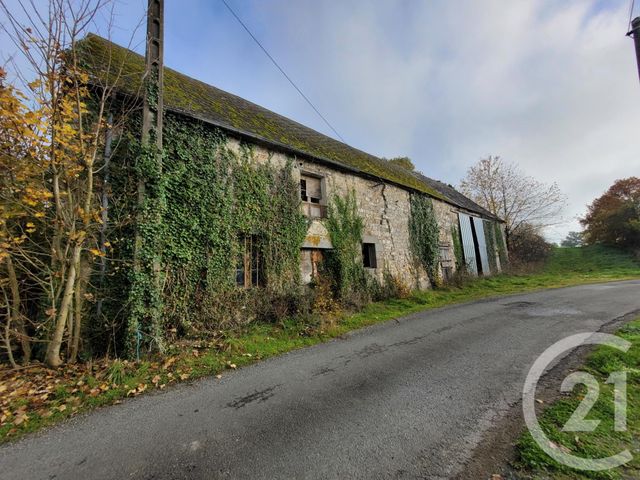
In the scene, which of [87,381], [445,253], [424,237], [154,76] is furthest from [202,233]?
[445,253]

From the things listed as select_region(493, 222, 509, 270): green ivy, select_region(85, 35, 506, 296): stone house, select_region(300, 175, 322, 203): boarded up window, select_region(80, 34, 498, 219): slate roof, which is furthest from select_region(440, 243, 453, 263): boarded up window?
select_region(300, 175, 322, 203): boarded up window

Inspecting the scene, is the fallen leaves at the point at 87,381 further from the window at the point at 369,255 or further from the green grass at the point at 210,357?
the window at the point at 369,255

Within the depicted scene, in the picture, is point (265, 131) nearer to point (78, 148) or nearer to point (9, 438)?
point (78, 148)

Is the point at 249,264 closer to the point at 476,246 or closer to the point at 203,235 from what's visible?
the point at 203,235

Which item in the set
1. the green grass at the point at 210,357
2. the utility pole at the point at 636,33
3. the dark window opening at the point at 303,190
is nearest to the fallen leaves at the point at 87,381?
the green grass at the point at 210,357

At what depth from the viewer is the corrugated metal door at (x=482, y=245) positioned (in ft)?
55.9

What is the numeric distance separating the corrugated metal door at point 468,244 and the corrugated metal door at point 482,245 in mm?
782

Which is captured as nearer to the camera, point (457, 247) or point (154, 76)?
point (154, 76)

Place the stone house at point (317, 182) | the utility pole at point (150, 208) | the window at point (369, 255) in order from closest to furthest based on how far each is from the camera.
Answer: the utility pole at point (150, 208)
the stone house at point (317, 182)
the window at point (369, 255)

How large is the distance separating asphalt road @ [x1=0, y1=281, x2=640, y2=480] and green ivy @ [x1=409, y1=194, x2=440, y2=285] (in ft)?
25.2

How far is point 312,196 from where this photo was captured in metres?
9.66

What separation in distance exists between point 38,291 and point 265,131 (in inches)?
276

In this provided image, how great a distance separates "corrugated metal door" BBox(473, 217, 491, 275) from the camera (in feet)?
55.9

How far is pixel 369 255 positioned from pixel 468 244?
8.77 meters
